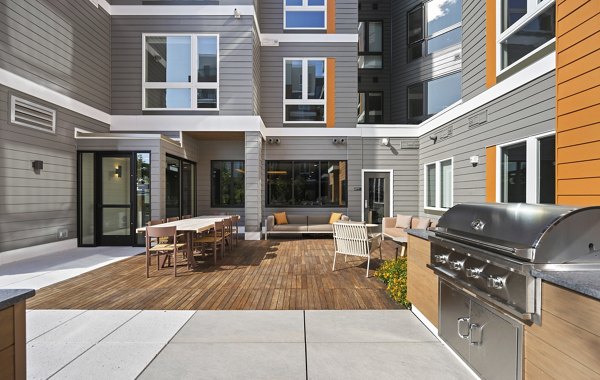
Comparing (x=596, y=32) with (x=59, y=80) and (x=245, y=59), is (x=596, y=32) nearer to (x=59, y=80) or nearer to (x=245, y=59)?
(x=245, y=59)

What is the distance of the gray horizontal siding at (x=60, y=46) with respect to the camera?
5.54 metres

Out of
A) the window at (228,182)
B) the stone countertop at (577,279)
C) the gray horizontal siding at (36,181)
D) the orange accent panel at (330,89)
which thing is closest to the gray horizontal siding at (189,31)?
the gray horizontal siding at (36,181)

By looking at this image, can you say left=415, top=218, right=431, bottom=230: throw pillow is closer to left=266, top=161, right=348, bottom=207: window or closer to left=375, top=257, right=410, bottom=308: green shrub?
left=266, top=161, right=348, bottom=207: window

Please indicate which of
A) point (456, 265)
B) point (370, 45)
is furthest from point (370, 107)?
point (456, 265)

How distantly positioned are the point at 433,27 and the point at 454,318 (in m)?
10.6

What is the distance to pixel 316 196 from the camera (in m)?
9.70

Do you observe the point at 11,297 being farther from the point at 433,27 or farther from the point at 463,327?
the point at 433,27

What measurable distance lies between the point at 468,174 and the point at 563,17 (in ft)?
12.1

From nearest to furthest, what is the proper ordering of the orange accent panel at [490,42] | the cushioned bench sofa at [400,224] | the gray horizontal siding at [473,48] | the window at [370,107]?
1. the orange accent panel at [490,42]
2. the gray horizontal siding at [473,48]
3. the cushioned bench sofa at [400,224]
4. the window at [370,107]

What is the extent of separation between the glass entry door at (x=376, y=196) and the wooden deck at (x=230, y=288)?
3.82 m

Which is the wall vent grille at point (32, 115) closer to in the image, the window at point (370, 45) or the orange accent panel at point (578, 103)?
the orange accent panel at point (578, 103)

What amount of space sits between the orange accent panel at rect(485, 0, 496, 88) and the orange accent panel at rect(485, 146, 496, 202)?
1.21 m

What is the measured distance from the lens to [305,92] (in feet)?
31.7

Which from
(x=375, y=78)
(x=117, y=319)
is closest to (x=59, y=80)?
(x=117, y=319)
